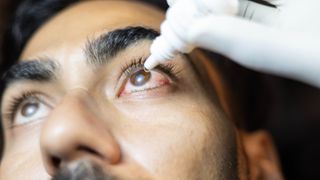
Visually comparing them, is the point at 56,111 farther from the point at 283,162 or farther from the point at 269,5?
the point at 283,162

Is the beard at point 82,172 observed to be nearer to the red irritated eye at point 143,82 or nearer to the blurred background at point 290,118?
the red irritated eye at point 143,82

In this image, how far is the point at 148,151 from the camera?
0.78 meters

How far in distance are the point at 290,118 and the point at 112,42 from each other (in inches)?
31.0

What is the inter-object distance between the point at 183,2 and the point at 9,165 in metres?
0.48

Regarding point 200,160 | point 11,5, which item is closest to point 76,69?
point 200,160

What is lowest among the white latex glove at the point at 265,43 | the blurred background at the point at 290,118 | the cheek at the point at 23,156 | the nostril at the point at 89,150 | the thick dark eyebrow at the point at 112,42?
the blurred background at the point at 290,118

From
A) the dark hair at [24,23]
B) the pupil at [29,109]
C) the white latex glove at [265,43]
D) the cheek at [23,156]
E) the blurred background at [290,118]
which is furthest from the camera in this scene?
the blurred background at [290,118]

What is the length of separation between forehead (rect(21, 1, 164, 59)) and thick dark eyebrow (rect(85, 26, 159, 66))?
21 millimetres

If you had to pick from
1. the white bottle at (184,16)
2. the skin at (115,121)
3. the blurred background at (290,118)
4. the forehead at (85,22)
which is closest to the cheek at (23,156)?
the skin at (115,121)

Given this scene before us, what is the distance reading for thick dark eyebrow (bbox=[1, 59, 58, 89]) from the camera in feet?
2.96

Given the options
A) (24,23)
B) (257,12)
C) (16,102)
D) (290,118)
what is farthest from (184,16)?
(290,118)

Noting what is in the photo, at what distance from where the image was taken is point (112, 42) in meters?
0.87

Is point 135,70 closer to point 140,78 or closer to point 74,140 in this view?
point 140,78

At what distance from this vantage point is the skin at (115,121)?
76 cm
